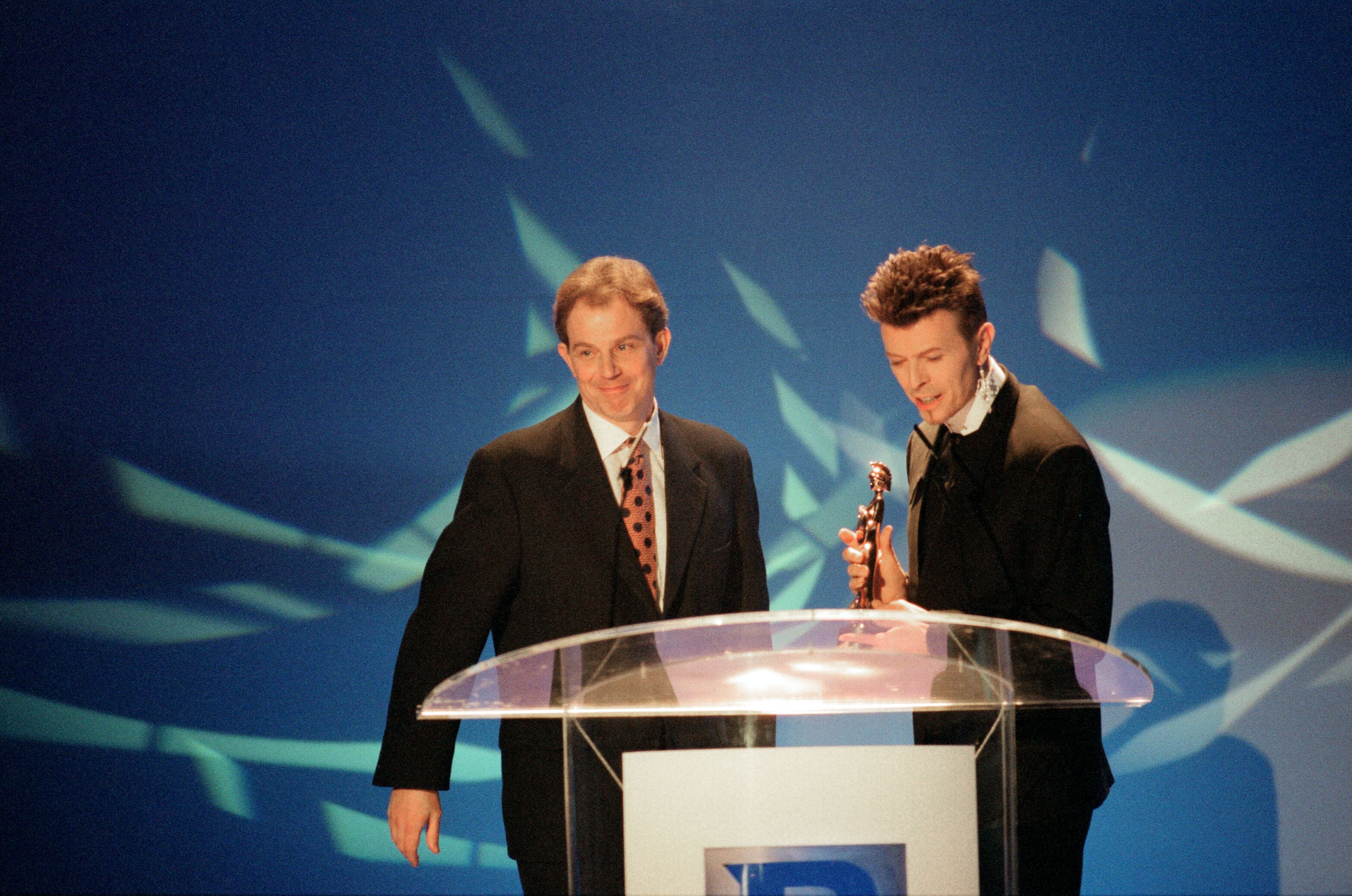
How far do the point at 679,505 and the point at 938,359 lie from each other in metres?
0.54

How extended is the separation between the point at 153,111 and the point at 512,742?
2.43 m

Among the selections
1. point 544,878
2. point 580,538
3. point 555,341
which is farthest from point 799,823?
point 555,341

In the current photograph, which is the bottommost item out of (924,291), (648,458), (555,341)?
(648,458)

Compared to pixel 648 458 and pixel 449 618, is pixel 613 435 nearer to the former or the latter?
pixel 648 458

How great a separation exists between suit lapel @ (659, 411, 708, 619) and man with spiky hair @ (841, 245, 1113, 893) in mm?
288

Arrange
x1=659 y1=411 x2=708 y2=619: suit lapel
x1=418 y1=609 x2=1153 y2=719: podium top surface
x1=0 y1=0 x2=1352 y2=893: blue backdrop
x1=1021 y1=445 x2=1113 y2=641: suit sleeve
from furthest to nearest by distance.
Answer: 1. x1=0 y1=0 x2=1352 y2=893: blue backdrop
2. x1=659 y1=411 x2=708 y2=619: suit lapel
3. x1=1021 y1=445 x2=1113 y2=641: suit sleeve
4. x1=418 y1=609 x2=1153 y2=719: podium top surface

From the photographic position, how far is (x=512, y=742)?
6.11ft

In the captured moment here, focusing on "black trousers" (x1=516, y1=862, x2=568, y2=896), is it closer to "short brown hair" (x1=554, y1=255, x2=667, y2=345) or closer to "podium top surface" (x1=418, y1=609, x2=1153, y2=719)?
"podium top surface" (x1=418, y1=609, x2=1153, y2=719)

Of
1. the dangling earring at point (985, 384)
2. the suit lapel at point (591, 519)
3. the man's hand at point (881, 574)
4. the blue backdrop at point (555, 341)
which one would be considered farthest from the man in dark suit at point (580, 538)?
the blue backdrop at point (555, 341)

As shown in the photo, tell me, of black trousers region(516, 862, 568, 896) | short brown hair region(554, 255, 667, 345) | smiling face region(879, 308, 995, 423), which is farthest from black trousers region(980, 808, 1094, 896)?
short brown hair region(554, 255, 667, 345)

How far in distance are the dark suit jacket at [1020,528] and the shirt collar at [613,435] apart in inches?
19.8

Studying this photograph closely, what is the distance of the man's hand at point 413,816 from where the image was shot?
1928 mm

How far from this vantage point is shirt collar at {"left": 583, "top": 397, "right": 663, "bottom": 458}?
2.19 m

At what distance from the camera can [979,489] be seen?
209 centimetres
